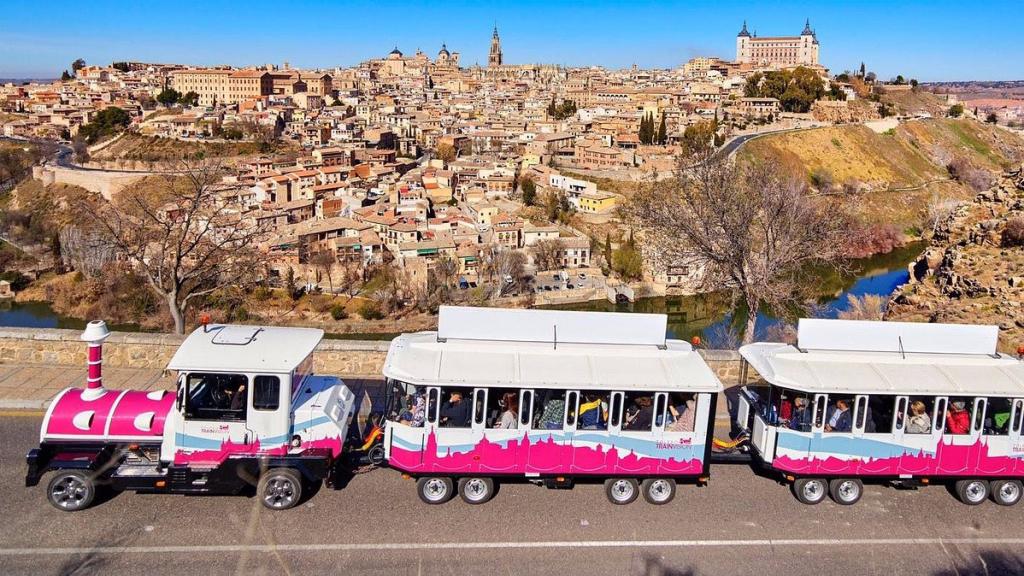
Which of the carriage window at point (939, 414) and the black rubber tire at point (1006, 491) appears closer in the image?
the carriage window at point (939, 414)

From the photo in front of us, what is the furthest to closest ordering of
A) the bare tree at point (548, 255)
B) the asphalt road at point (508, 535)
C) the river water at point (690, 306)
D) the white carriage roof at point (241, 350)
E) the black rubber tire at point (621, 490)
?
the bare tree at point (548, 255)
the river water at point (690, 306)
the black rubber tire at point (621, 490)
the white carriage roof at point (241, 350)
the asphalt road at point (508, 535)

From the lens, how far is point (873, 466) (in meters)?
6.64

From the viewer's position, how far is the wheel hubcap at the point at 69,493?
6.12 metres

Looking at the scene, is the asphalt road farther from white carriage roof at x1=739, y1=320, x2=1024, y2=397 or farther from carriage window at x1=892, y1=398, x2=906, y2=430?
white carriage roof at x1=739, y1=320, x2=1024, y2=397

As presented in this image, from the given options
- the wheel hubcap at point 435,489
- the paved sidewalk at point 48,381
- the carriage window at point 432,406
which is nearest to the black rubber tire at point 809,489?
the wheel hubcap at point 435,489

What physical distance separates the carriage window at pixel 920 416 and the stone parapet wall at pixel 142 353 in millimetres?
3084

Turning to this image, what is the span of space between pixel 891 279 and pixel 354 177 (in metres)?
50.1

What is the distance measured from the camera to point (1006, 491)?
267 inches

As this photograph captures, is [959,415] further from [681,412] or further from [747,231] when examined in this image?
[747,231]

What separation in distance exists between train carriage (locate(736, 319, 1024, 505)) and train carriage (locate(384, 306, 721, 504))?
768 mm

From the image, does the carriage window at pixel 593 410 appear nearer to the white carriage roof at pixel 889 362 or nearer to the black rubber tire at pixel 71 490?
the white carriage roof at pixel 889 362

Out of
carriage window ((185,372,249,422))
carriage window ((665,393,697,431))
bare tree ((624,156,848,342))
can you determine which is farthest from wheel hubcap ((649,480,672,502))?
bare tree ((624,156,848,342))

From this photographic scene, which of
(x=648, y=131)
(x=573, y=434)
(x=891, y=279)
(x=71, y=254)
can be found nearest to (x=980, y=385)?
(x=573, y=434)

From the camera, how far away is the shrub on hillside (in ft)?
55.8
